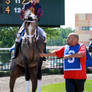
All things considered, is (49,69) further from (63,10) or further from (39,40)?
(39,40)

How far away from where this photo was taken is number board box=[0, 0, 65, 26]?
489 inches

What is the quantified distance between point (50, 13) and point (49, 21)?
13.4 inches

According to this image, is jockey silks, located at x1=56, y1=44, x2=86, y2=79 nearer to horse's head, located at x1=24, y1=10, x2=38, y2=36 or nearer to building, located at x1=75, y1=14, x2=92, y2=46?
horse's head, located at x1=24, y1=10, x2=38, y2=36

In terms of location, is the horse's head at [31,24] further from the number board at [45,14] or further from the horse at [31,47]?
the number board at [45,14]

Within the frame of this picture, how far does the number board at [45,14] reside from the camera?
12.4m

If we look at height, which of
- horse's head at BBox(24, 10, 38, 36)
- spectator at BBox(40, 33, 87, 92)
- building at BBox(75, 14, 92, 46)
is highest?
horse's head at BBox(24, 10, 38, 36)

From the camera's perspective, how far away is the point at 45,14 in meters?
12.6

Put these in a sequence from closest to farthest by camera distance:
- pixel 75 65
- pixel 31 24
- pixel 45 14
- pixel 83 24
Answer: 1. pixel 75 65
2. pixel 31 24
3. pixel 45 14
4. pixel 83 24

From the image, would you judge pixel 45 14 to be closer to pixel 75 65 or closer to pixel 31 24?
pixel 31 24

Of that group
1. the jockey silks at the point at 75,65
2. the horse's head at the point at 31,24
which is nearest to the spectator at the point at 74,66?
the jockey silks at the point at 75,65

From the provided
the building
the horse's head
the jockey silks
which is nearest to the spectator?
the jockey silks

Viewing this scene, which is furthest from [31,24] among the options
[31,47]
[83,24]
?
[83,24]

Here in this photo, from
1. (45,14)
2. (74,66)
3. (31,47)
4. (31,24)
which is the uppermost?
(45,14)

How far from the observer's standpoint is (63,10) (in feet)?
41.5
